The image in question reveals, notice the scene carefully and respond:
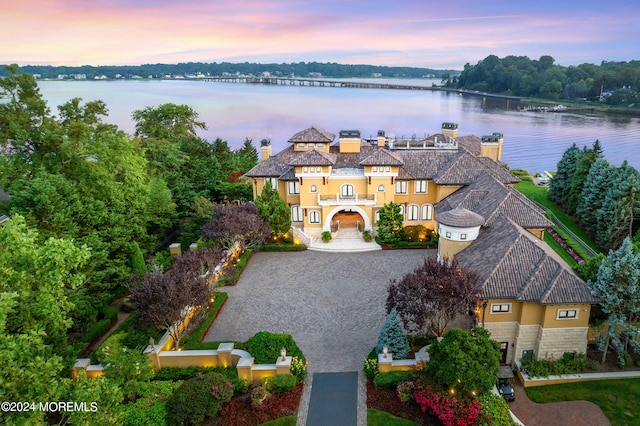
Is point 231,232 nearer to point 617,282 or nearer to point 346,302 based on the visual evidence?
point 346,302

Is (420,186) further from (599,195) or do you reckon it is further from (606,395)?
(606,395)

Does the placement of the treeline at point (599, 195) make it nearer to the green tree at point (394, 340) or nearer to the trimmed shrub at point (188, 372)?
the green tree at point (394, 340)

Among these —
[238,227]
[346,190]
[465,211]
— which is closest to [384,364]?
[465,211]

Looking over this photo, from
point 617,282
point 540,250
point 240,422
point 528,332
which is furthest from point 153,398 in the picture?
point 617,282

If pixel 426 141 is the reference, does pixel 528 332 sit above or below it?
below

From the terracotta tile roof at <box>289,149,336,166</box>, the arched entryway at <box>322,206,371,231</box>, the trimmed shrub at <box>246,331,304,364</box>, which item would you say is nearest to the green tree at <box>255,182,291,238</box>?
the terracotta tile roof at <box>289,149,336,166</box>

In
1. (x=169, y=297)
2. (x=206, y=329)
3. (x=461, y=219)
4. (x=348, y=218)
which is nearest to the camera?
(x=169, y=297)
